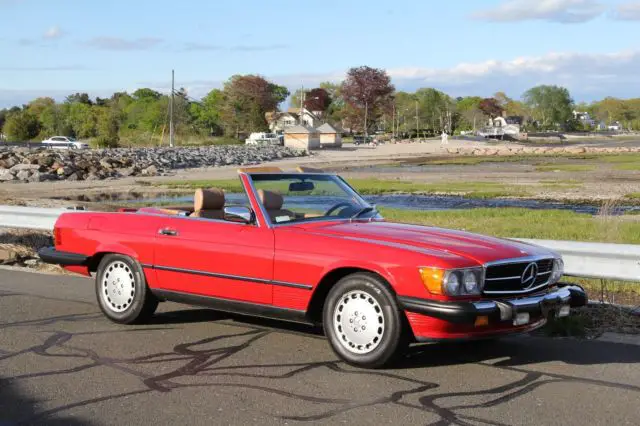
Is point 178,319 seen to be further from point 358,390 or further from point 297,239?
point 358,390

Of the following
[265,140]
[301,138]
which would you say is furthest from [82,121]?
[301,138]

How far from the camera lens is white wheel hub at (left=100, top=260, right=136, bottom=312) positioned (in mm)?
7945

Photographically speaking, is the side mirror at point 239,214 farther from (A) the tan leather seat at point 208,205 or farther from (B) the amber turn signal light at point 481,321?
→ (B) the amber turn signal light at point 481,321

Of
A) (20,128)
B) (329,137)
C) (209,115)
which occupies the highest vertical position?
(209,115)

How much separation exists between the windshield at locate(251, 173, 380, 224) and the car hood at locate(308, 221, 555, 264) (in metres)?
0.29

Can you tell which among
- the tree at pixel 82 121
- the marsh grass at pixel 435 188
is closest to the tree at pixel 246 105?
the tree at pixel 82 121

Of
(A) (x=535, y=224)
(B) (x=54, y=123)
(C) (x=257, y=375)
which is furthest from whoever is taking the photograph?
(B) (x=54, y=123)

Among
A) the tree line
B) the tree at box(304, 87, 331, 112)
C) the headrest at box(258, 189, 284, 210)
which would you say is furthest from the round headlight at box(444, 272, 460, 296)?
the tree at box(304, 87, 331, 112)

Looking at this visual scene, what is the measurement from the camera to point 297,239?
6.79m

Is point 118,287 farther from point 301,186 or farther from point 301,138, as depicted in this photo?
point 301,138

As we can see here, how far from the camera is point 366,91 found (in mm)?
126188

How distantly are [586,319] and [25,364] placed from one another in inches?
193

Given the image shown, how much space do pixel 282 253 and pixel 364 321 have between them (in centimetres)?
89

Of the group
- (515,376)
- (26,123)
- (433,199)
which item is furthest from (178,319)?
(26,123)
